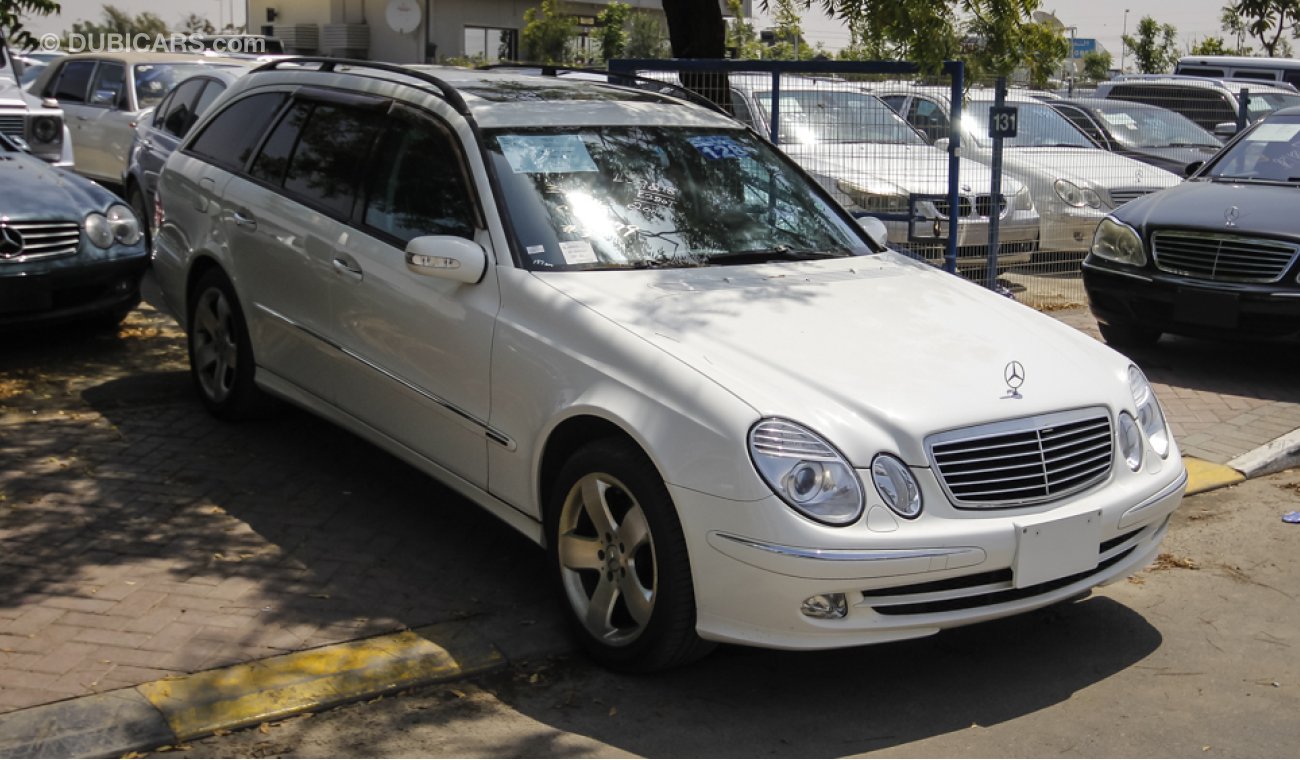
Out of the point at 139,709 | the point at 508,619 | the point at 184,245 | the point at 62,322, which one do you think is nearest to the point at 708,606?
the point at 508,619

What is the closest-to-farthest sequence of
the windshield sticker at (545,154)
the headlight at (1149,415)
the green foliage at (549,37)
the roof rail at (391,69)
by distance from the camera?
the headlight at (1149,415)
the windshield sticker at (545,154)
the roof rail at (391,69)
the green foliage at (549,37)

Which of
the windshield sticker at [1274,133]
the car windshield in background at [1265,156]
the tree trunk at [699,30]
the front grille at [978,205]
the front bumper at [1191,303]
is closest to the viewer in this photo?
the front bumper at [1191,303]

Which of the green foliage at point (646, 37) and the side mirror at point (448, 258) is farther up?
the green foliage at point (646, 37)

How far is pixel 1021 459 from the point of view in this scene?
14.1ft

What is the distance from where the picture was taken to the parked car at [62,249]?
7.64 meters

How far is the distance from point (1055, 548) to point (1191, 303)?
4.91 meters

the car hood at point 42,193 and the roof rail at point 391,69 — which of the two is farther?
the car hood at point 42,193

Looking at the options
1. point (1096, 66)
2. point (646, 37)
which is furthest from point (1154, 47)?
point (646, 37)

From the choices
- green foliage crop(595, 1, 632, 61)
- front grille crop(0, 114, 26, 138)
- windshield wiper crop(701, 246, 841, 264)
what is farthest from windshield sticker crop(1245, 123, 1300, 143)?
green foliage crop(595, 1, 632, 61)

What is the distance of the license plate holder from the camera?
4.18 m

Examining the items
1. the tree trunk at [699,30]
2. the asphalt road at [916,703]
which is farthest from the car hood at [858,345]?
the tree trunk at [699,30]

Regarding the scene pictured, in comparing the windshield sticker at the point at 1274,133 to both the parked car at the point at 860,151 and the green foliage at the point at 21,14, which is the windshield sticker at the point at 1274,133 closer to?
the parked car at the point at 860,151

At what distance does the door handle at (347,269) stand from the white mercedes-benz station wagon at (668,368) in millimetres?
11

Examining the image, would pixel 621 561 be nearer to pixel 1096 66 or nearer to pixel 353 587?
pixel 353 587
